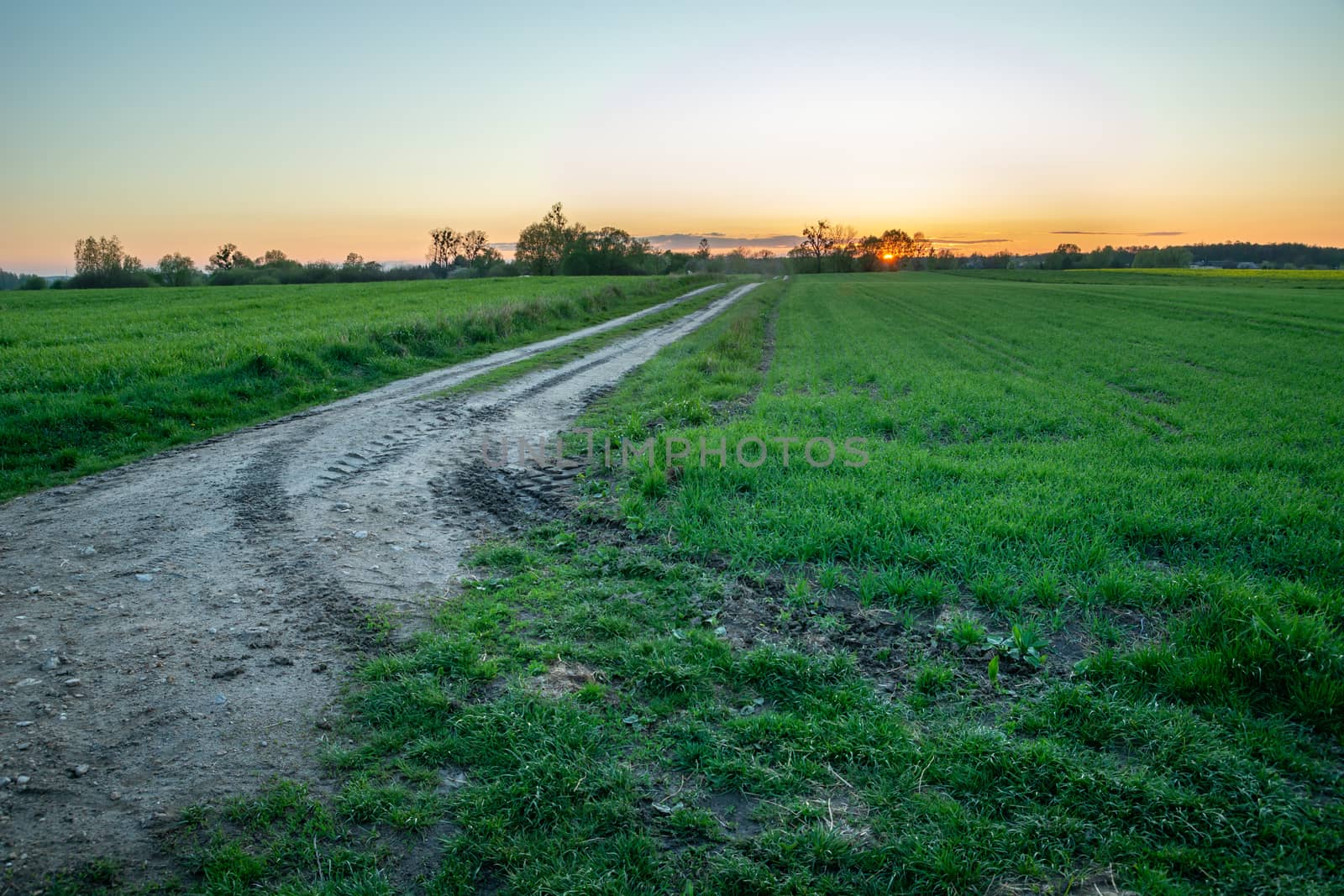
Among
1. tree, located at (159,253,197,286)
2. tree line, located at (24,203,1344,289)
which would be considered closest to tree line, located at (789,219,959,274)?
tree line, located at (24,203,1344,289)

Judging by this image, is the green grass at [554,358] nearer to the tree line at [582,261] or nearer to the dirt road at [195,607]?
the dirt road at [195,607]

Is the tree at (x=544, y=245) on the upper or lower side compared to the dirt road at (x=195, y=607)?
upper

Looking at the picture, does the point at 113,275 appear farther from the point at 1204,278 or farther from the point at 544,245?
the point at 1204,278

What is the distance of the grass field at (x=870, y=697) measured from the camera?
298 centimetres

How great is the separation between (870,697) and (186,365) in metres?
14.2

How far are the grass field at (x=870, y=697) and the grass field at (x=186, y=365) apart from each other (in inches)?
284

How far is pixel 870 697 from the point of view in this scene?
161 inches

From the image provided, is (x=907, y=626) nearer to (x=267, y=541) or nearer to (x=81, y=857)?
(x=81, y=857)

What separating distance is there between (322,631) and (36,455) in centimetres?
705

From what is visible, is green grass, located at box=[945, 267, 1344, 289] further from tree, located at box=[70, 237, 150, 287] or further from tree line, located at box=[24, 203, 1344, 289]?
tree, located at box=[70, 237, 150, 287]

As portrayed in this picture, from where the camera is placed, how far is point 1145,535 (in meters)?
6.09

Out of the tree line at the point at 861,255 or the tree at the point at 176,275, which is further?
the tree line at the point at 861,255

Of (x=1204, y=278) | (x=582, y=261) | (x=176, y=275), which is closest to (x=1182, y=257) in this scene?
(x=1204, y=278)

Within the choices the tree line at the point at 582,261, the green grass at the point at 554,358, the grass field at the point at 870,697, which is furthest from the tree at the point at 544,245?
the grass field at the point at 870,697
